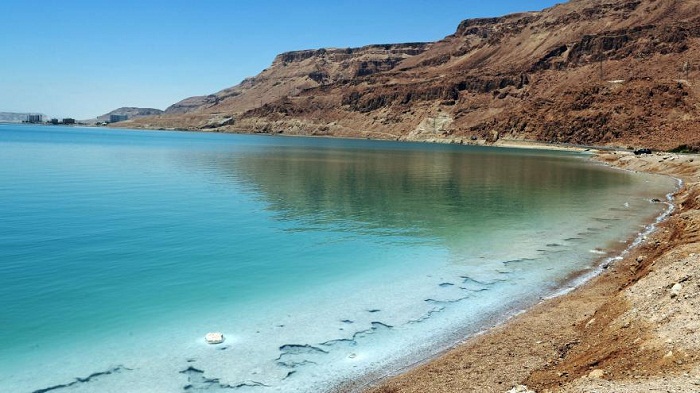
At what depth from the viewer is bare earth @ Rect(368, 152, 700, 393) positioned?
30.2 ft

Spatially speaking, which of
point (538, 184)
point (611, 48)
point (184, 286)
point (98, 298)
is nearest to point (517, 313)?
point (184, 286)

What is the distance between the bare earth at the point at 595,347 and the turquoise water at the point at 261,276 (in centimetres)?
118

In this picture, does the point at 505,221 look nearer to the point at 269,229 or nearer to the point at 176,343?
the point at 269,229

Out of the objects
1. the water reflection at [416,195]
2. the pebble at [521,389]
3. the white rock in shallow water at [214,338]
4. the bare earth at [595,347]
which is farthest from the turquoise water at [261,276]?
the pebble at [521,389]

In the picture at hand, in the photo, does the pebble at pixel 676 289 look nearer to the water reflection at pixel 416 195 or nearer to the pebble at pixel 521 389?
the pebble at pixel 521 389

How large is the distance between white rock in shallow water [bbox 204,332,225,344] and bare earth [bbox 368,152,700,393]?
14.7 feet

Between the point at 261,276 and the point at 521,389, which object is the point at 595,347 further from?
the point at 261,276

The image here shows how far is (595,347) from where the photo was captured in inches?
449

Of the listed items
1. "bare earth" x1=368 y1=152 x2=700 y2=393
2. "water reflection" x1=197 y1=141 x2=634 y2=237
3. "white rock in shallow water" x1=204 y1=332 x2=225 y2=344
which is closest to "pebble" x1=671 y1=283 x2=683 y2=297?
"bare earth" x1=368 y1=152 x2=700 y2=393

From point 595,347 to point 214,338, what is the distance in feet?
30.0

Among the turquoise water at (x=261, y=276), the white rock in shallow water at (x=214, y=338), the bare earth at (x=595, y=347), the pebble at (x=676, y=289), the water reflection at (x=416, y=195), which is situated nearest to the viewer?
the bare earth at (x=595, y=347)

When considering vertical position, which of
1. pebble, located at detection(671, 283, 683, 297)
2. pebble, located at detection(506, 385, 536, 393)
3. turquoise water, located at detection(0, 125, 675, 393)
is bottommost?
turquoise water, located at detection(0, 125, 675, 393)

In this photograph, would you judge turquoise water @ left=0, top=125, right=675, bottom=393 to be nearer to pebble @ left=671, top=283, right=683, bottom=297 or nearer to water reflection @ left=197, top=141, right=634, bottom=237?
water reflection @ left=197, top=141, right=634, bottom=237

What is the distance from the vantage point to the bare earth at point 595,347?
9.20 meters
